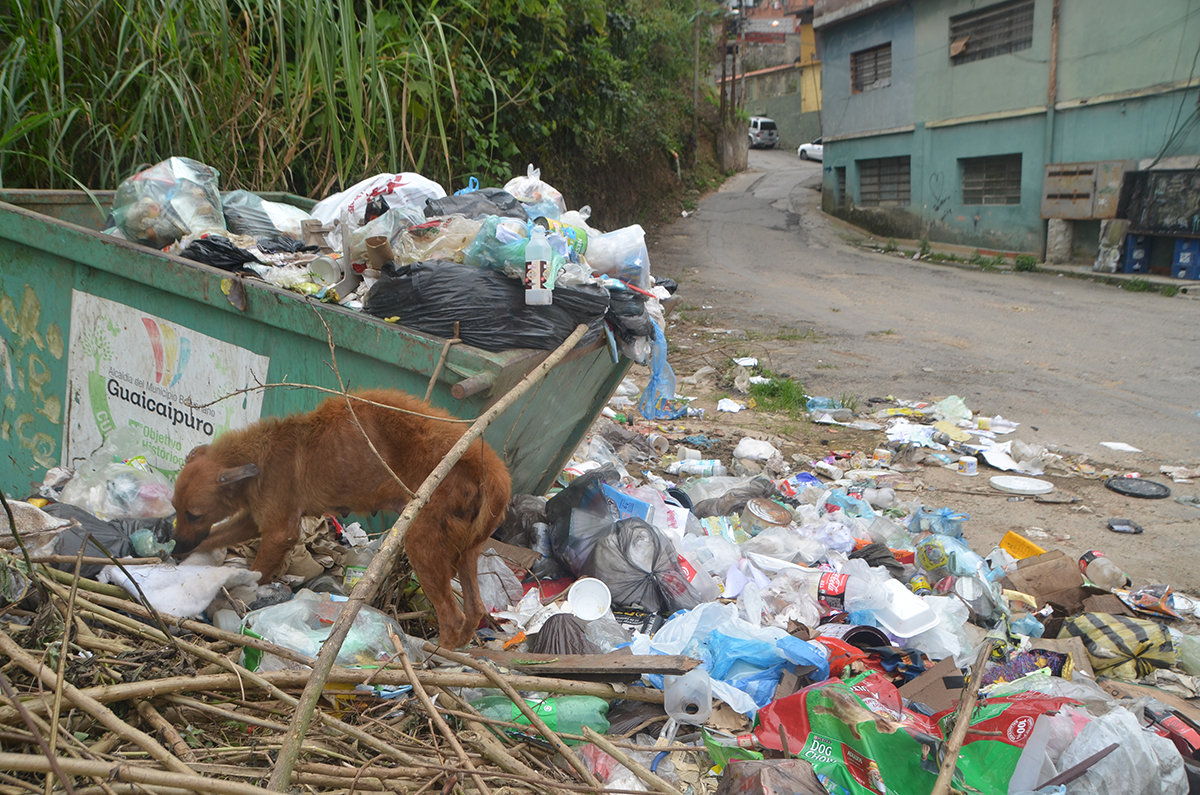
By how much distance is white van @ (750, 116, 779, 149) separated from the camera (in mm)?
33656

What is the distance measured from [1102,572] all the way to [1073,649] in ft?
2.79

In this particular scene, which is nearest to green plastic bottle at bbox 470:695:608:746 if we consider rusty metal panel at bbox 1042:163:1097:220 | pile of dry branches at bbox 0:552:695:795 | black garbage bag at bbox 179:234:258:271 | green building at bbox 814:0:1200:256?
pile of dry branches at bbox 0:552:695:795

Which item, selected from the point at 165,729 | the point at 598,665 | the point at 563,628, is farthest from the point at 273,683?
the point at 563,628

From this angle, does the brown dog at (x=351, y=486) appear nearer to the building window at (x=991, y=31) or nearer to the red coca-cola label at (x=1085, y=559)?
the red coca-cola label at (x=1085, y=559)

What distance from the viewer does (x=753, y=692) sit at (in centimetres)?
271

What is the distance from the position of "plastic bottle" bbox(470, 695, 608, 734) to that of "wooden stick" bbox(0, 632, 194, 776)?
928 mm

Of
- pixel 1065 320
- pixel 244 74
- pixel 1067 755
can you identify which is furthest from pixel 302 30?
pixel 1065 320

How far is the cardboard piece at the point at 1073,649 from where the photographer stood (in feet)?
9.90

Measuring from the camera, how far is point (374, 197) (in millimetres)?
3791

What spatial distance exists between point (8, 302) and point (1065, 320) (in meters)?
10.3

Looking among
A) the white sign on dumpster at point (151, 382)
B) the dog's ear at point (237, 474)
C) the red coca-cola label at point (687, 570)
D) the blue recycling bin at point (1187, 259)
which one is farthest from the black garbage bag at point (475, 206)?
the blue recycling bin at point (1187, 259)

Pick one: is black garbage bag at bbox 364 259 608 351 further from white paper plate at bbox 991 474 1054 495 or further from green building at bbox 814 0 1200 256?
green building at bbox 814 0 1200 256

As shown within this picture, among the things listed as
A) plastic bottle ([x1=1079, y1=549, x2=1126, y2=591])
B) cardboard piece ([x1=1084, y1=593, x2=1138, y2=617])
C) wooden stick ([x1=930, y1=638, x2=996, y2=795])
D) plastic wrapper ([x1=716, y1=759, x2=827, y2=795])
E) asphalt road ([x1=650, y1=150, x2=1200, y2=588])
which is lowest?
asphalt road ([x1=650, y1=150, x2=1200, y2=588])

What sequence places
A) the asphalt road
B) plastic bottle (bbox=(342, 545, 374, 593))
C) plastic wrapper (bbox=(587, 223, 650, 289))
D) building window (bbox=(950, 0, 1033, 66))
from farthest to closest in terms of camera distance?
building window (bbox=(950, 0, 1033, 66))
the asphalt road
plastic wrapper (bbox=(587, 223, 650, 289))
plastic bottle (bbox=(342, 545, 374, 593))
